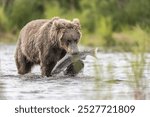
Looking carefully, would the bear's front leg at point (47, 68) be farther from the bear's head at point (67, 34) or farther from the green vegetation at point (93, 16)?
the green vegetation at point (93, 16)

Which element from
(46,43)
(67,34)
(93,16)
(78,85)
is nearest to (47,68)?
(46,43)

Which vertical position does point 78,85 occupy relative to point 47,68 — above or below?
below

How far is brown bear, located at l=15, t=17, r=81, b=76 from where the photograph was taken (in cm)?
1297

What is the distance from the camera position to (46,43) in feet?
44.1

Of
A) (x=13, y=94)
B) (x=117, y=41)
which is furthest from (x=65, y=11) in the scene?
(x=13, y=94)

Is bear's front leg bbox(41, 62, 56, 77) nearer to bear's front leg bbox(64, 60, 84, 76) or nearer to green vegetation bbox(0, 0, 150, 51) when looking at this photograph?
bear's front leg bbox(64, 60, 84, 76)

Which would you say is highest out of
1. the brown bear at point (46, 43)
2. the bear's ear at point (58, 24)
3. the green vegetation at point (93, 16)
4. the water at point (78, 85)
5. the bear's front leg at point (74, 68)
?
the green vegetation at point (93, 16)

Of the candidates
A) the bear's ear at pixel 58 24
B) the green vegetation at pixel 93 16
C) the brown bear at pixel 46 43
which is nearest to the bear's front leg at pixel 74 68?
the brown bear at pixel 46 43

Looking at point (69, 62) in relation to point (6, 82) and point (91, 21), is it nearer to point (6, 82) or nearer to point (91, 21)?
point (6, 82)

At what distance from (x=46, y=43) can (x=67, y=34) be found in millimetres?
620

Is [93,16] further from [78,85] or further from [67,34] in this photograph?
[78,85]

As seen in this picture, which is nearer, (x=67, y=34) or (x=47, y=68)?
(x=67, y=34)

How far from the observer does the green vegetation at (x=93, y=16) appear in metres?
25.8

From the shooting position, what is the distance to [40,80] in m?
13.3
